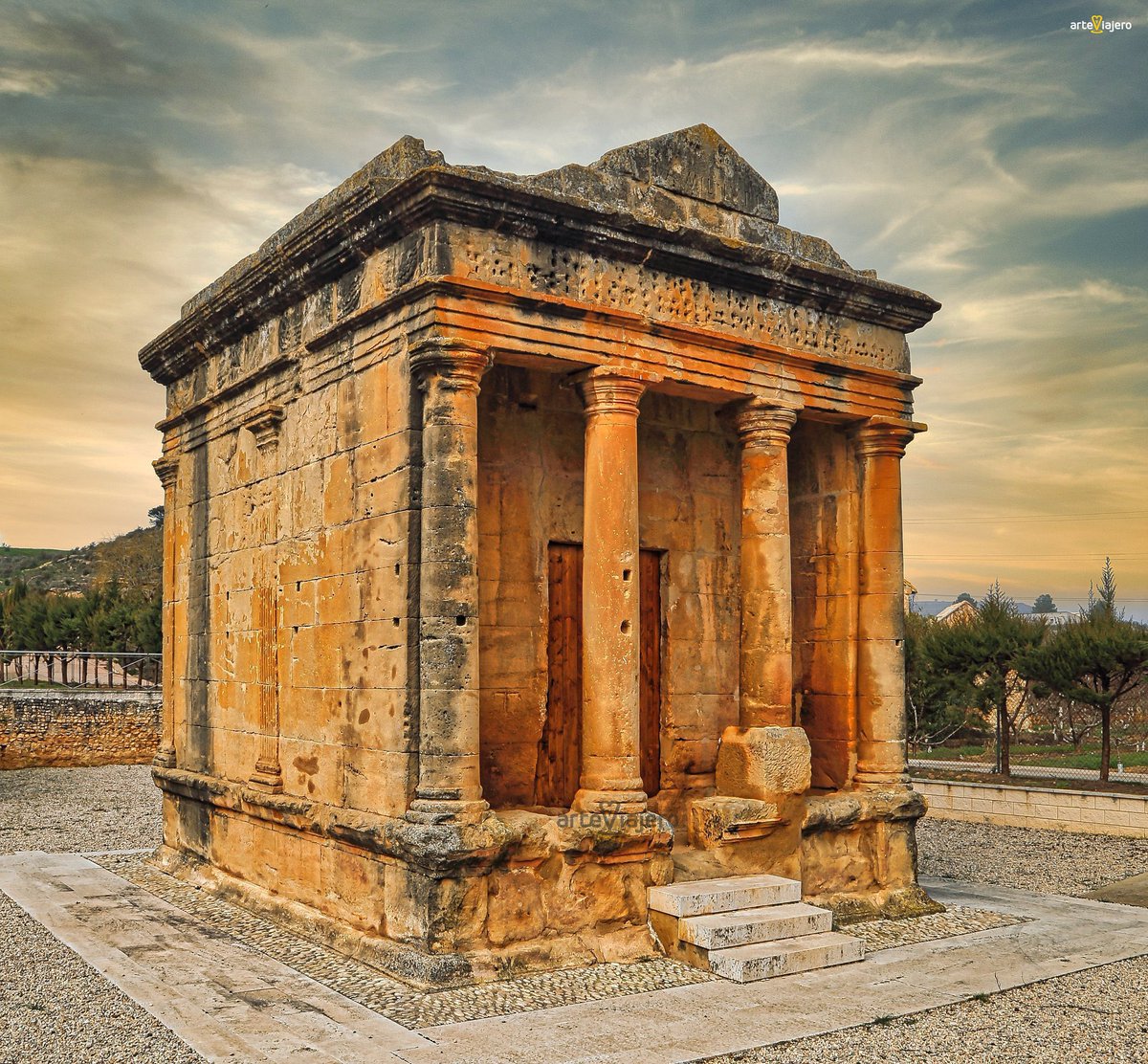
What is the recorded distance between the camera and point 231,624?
10.6 metres

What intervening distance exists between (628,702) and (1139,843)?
913cm

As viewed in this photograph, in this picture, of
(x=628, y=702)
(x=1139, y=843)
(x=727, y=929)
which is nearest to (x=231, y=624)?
(x=628, y=702)

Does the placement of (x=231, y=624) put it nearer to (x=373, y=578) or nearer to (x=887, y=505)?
(x=373, y=578)

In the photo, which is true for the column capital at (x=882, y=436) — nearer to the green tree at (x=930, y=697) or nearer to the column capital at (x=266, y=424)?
the column capital at (x=266, y=424)

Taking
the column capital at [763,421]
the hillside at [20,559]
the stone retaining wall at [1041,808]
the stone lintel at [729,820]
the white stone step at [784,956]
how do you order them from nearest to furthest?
the white stone step at [784,956], the stone lintel at [729,820], the column capital at [763,421], the stone retaining wall at [1041,808], the hillside at [20,559]

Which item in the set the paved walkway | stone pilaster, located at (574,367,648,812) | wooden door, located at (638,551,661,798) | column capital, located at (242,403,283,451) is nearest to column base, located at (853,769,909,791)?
the paved walkway

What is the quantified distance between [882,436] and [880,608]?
60.9 inches

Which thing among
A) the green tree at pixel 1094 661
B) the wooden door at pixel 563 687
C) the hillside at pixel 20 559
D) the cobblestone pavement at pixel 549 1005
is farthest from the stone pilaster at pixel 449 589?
the hillside at pixel 20 559

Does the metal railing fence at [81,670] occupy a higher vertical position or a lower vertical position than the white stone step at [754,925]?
higher

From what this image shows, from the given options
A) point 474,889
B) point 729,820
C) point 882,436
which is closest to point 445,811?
point 474,889

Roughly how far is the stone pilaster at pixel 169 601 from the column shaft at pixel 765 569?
6.25 metres

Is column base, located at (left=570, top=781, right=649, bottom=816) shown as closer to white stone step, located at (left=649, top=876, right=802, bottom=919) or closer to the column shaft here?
white stone step, located at (left=649, top=876, right=802, bottom=919)

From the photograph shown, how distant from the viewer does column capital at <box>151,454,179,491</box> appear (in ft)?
40.2

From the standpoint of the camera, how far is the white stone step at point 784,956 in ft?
24.5
